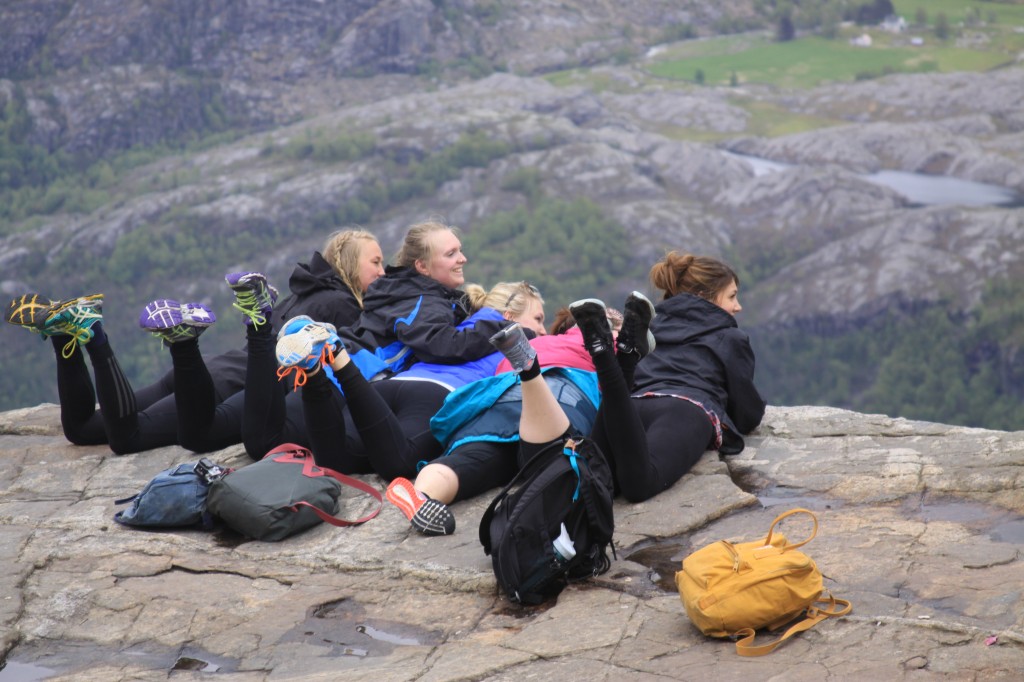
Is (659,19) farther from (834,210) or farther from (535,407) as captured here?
(535,407)

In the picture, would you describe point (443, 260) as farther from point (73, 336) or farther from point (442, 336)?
point (73, 336)

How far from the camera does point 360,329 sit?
6.34 metres

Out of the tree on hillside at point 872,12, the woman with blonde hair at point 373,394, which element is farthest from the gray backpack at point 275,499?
the tree on hillside at point 872,12

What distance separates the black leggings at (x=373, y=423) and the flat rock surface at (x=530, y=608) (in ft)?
0.83

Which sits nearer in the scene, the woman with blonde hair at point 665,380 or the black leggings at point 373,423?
the woman with blonde hair at point 665,380

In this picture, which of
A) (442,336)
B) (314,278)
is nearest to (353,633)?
(442,336)

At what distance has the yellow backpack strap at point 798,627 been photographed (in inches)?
136

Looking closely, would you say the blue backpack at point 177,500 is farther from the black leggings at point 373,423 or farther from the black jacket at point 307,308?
the black jacket at point 307,308

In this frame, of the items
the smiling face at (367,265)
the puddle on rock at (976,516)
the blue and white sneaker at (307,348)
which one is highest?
the blue and white sneaker at (307,348)

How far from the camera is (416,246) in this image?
255 inches

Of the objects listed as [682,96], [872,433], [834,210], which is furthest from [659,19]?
[872,433]

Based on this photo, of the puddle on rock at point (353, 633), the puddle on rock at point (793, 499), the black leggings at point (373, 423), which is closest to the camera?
the puddle on rock at point (353, 633)

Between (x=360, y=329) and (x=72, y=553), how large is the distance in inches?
86.8

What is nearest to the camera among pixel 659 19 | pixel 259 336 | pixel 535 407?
pixel 535 407
